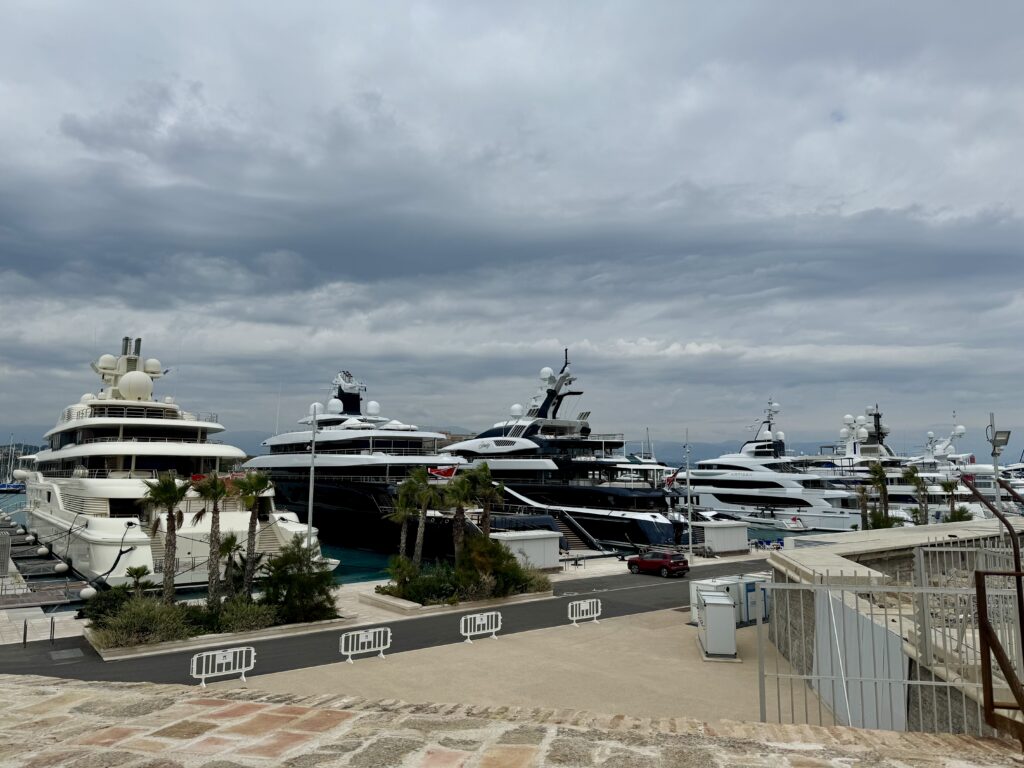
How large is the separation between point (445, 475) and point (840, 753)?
39013 mm

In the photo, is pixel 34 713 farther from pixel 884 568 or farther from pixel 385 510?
pixel 385 510

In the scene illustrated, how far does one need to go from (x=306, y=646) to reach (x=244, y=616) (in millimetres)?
2240

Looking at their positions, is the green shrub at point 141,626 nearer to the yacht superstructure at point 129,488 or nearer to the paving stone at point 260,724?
the yacht superstructure at point 129,488

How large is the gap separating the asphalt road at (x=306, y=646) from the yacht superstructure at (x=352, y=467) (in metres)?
20.0

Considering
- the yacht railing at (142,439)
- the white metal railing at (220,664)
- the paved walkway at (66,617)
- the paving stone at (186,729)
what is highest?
the yacht railing at (142,439)

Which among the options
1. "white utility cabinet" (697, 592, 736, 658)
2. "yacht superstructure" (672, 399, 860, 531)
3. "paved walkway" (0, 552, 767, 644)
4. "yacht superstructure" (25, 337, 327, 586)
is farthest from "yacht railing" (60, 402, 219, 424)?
"yacht superstructure" (672, 399, 860, 531)

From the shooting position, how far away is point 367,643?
16.0m

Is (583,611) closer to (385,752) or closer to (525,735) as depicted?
(525,735)

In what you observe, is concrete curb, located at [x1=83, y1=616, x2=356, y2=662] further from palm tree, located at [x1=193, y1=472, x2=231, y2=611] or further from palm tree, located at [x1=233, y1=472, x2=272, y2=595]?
palm tree, located at [x1=233, y1=472, x2=272, y2=595]

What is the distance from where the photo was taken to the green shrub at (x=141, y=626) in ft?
50.5

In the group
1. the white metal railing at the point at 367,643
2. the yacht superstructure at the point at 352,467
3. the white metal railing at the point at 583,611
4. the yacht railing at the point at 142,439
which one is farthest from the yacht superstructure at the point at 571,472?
the white metal railing at the point at 367,643

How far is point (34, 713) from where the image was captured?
5602mm

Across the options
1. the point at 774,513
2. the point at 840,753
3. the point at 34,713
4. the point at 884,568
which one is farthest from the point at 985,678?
the point at 774,513

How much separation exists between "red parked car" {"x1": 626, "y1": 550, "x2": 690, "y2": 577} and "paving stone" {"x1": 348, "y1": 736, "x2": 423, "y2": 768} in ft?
77.9
